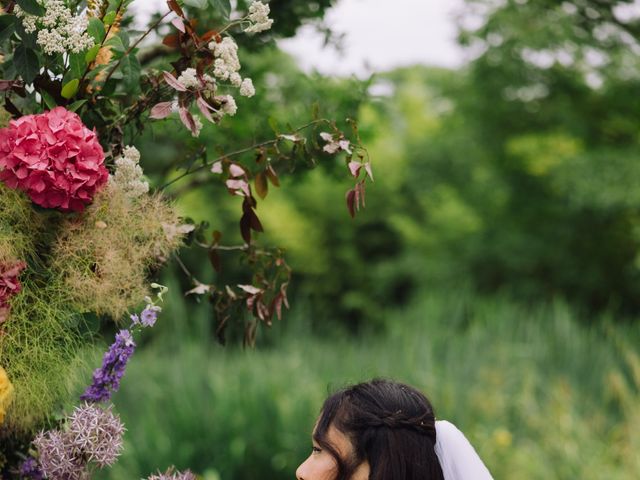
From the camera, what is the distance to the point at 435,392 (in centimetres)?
500

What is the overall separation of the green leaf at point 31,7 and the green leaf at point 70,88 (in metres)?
0.14

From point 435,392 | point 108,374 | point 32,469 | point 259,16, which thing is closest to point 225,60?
point 259,16

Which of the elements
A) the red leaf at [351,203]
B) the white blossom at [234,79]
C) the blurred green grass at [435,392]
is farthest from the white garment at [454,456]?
the blurred green grass at [435,392]

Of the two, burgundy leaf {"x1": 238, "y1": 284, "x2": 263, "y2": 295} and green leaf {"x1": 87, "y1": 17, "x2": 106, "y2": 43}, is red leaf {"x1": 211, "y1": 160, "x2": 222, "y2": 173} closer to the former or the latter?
burgundy leaf {"x1": 238, "y1": 284, "x2": 263, "y2": 295}

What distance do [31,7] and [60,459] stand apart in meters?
0.86

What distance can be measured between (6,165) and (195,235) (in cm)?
61

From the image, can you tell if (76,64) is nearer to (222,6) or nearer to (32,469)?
(222,6)

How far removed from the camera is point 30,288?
5.70ft

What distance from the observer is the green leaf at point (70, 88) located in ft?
5.64

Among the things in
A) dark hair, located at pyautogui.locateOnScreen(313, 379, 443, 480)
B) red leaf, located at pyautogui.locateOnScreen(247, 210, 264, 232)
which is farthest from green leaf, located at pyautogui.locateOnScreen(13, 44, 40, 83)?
dark hair, located at pyautogui.locateOnScreen(313, 379, 443, 480)

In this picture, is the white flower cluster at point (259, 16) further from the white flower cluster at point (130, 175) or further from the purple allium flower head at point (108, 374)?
the purple allium flower head at point (108, 374)

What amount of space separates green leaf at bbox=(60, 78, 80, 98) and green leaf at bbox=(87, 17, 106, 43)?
0.09 metres

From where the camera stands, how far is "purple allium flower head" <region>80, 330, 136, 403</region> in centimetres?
176

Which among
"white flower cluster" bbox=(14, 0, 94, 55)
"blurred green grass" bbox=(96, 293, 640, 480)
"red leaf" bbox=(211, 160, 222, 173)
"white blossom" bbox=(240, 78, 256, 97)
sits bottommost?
"blurred green grass" bbox=(96, 293, 640, 480)
